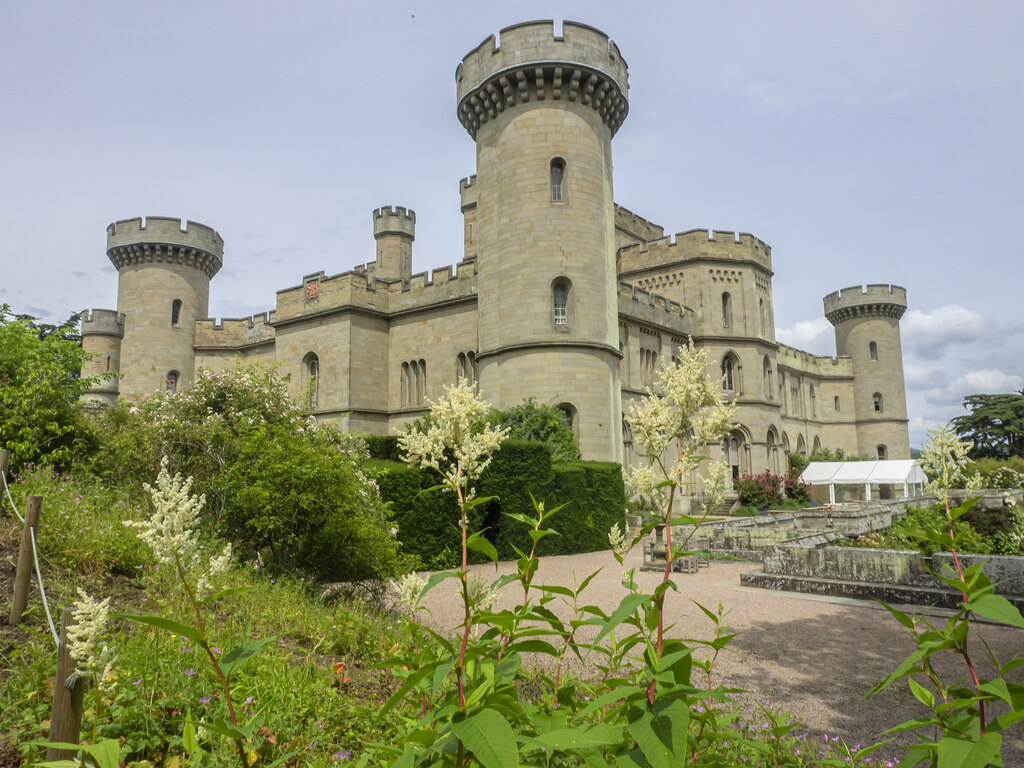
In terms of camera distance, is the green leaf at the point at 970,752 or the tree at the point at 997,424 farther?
the tree at the point at 997,424

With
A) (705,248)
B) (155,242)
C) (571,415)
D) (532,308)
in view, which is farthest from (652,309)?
(155,242)

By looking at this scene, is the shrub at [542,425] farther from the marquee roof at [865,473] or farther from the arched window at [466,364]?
the marquee roof at [865,473]

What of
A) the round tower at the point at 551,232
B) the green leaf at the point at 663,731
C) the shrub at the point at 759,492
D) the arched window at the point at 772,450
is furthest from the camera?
the arched window at the point at 772,450

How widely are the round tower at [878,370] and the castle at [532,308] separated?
0.10 meters

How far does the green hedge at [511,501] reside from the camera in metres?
12.2

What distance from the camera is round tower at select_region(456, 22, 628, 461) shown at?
19.6 meters

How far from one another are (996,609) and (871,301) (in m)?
50.2

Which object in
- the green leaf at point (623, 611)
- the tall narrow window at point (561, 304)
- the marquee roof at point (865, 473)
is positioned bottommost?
the green leaf at point (623, 611)

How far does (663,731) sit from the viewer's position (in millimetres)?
1680

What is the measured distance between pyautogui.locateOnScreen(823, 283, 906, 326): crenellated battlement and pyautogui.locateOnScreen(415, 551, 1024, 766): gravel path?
41.5 m

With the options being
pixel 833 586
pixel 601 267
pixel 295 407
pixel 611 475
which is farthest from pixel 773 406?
pixel 295 407

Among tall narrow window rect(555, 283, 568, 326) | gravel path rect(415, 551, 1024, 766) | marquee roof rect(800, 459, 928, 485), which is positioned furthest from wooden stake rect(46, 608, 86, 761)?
marquee roof rect(800, 459, 928, 485)

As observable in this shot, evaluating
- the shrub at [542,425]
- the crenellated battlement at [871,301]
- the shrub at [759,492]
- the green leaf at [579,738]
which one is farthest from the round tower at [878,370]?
the green leaf at [579,738]

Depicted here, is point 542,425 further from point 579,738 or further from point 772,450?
point 772,450
